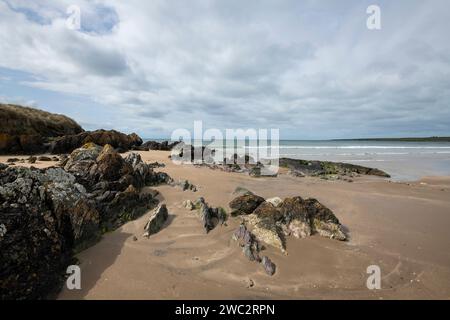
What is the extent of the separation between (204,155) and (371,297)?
19659 millimetres

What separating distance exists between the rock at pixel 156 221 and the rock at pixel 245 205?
1.89 metres

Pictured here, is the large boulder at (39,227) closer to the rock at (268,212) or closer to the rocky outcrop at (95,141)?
the rock at (268,212)

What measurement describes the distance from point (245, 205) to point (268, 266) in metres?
2.54

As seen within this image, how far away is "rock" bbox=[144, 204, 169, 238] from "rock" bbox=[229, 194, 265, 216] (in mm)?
1892

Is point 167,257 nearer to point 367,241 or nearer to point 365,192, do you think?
point 367,241

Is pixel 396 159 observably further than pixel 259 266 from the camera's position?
Yes

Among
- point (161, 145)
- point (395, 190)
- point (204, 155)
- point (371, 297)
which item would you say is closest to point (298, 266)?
point (371, 297)

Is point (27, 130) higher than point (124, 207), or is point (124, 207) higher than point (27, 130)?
point (27, 130)


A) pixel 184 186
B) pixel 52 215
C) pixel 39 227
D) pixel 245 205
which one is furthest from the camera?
pixel 184 186

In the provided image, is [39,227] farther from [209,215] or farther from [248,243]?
[248,243]

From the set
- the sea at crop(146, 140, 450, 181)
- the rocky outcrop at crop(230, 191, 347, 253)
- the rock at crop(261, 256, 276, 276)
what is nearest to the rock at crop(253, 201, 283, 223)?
the rocky outcrop at crop(230, 191, 347, 253)

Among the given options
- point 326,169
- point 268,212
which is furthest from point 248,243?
point 326,169

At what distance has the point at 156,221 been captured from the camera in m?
6.21

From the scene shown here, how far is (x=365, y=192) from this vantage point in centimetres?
1185
